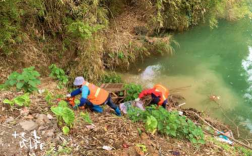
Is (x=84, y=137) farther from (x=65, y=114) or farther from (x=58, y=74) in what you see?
(x=58, y=74)

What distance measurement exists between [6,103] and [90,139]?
1470mm

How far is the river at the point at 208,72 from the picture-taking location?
7.45 metres

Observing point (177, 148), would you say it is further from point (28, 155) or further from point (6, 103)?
point (6, 103)

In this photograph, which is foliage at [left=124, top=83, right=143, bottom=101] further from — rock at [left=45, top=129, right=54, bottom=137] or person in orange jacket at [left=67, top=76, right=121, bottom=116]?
rock at [left=45, top=129, right=54, bottom=137]

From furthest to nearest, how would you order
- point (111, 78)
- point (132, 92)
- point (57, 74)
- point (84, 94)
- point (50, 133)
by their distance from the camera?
point (111, 78) → point (132, 92) → point (57, 74) → point (84, 94) → point (50, 133)

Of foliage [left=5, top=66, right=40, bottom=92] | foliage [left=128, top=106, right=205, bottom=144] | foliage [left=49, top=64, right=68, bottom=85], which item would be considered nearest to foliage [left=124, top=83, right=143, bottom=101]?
foliage [left=49, top=64, right=68, bottom=85]

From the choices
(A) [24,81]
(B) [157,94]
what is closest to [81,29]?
(A) [24,81]

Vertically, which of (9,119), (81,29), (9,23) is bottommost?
(9,119)

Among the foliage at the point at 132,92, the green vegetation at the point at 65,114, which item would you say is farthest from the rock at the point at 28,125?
the foliage at the point at 132,92

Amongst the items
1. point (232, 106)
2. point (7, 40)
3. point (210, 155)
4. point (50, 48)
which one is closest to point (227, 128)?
point (232, 106)

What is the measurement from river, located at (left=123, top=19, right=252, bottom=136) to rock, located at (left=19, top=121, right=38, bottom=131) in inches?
188

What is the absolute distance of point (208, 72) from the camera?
9.05 metres

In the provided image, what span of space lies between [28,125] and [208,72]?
295 inches

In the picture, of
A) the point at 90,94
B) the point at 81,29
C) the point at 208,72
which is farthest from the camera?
the point at 208,72
